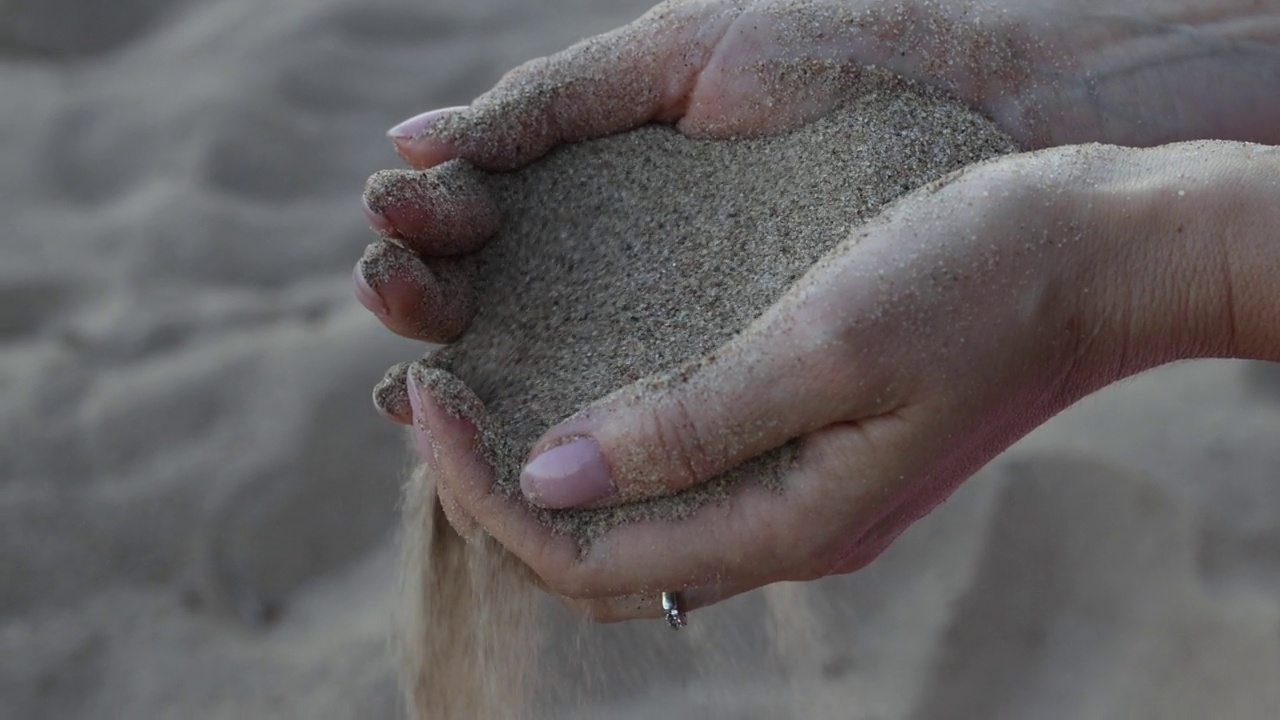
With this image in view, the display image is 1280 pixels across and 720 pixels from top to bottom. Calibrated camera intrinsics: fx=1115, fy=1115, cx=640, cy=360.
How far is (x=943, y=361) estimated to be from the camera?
4.20 ft

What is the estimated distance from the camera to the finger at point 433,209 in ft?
4.99

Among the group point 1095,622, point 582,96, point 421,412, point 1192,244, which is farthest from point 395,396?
point 1095,622

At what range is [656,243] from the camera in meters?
1.58

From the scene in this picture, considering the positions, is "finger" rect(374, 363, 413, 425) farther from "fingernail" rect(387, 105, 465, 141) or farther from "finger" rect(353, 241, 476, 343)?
"fingernail" rect(387, 105, 465, 141)

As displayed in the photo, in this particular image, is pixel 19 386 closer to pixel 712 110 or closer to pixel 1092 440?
pixel 712 110

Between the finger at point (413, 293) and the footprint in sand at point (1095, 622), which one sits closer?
the finger at point (413, 293)

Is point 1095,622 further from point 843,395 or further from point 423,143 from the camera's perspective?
point 423,143

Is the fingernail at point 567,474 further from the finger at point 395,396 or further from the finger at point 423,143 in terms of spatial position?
the finger at point 423,143

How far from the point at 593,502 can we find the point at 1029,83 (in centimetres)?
102

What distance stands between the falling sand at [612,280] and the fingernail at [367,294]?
0.09m

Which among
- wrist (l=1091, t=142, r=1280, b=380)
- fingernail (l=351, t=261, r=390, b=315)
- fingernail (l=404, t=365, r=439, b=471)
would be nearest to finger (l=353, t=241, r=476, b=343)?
fingernail (l=351, t=261, r=390, b=315)

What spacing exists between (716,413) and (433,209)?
1.75 ft

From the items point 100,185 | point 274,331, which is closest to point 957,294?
point 274,331

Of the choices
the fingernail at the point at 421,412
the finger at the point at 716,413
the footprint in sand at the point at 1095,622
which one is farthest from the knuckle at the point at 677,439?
the footprint in sand at the point at 1095,622
